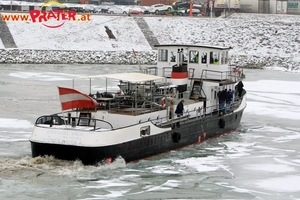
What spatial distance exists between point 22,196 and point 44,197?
60 centimetres

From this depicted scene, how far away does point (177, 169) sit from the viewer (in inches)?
933

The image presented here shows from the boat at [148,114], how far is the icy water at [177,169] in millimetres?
430

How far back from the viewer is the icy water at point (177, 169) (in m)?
20.6

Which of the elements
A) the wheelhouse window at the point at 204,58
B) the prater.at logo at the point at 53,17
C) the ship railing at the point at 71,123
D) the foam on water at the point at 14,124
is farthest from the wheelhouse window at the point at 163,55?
the prater.at logo at the point at 53,17

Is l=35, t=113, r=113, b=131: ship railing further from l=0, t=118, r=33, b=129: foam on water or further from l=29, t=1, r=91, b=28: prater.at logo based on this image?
l=29, t=1, r=91, b=28: prater.at logo

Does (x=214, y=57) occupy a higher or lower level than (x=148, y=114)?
higher

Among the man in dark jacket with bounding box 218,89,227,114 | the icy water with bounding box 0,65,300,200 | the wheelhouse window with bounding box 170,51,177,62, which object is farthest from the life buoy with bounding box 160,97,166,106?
the wheelhouse window with bounding box 170,51,177,62

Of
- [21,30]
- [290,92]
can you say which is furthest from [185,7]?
[290,92]

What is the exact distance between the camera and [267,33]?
235 feet

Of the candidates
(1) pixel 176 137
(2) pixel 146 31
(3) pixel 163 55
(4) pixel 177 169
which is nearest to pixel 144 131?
(4) pixel 177 169

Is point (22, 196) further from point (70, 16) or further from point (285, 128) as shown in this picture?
point (70, 16)

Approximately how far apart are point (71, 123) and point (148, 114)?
11.2ft

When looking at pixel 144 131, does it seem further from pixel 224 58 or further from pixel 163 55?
pixel 224 58

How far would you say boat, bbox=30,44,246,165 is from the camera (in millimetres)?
22703
